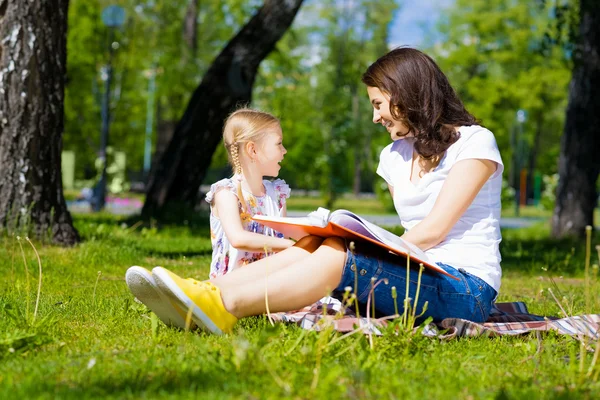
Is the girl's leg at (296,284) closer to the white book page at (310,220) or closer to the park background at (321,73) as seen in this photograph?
the white book page at (310,220)

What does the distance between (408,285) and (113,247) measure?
3.87 m

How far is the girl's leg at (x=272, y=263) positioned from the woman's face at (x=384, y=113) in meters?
0.74

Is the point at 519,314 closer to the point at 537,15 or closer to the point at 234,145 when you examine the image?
the point at 234,145

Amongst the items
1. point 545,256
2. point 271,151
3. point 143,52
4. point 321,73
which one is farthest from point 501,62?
point 271,151

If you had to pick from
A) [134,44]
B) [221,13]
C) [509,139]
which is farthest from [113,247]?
[509,139]

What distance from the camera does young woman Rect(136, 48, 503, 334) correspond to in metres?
3.21

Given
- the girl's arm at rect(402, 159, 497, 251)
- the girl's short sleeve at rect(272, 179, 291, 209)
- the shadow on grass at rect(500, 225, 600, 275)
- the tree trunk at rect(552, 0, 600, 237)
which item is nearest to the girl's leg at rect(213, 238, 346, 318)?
the girl's arm at rect(402, 159, 497, 251)

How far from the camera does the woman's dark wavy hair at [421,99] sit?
3.68 metres

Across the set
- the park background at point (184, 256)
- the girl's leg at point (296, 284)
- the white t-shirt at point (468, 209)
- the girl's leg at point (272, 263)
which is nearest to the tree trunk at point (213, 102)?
the park background at point (184, 256)

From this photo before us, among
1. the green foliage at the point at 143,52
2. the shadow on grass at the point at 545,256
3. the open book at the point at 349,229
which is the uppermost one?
the green foliage at the point at 143,52

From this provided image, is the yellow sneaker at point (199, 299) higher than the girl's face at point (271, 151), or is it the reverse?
the girl's face at point (271, 151)

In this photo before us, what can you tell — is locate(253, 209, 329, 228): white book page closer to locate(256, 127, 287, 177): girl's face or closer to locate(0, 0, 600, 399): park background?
locate(0, 0, 600, 399): park background

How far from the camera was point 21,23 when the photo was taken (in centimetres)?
635

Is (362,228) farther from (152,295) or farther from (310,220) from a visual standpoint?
(152,295)
